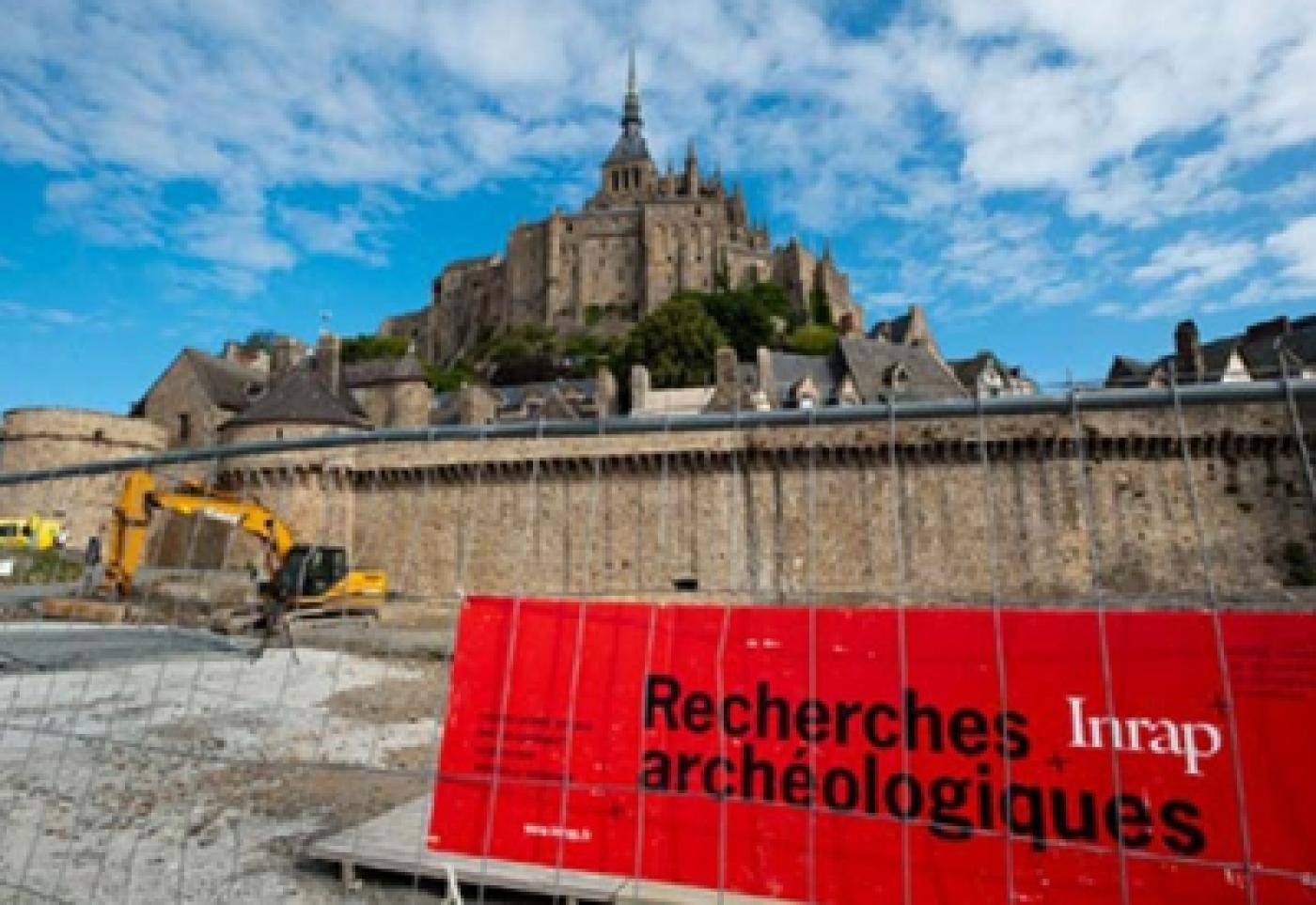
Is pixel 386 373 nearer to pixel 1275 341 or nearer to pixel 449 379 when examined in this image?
pixel 449 379

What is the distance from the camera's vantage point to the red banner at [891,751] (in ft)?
10.9

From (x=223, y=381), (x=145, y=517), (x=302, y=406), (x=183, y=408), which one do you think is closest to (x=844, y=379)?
(x=302, y=406)

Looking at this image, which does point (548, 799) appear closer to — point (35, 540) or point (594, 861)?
point (594, 861)

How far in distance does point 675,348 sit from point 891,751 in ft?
158

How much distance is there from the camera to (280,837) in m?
5.86

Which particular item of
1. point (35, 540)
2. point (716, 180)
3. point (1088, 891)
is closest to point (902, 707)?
point (1088, 891)

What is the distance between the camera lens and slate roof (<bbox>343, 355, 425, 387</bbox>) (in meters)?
38.0

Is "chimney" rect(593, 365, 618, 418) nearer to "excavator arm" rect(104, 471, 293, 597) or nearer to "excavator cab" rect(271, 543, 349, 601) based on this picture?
"excavator cab" rect(271, 543, 349, 601)

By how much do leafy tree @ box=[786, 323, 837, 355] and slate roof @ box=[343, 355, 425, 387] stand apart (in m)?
27.9

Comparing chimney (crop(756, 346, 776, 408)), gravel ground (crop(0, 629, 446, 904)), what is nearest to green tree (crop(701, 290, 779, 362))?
chimney (crop(756, 346, 776, 408))

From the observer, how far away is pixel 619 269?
7669 cm

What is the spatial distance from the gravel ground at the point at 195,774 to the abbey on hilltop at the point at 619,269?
204ft

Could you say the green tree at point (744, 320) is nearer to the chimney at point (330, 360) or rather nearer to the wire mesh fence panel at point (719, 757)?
the chimney at point (330, 360)

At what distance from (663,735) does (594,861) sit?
0.89 m
